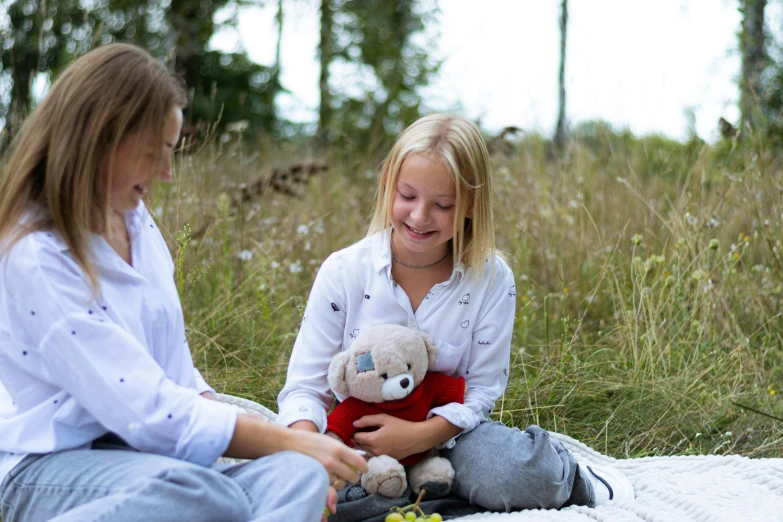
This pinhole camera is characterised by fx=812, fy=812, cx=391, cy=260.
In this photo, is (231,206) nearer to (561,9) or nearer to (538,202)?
(538,202)

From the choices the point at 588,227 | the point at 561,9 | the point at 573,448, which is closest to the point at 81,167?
the point at 573,448

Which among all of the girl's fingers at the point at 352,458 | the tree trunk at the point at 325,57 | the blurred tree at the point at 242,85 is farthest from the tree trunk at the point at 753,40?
A: the blurred tree at the point at 242,85

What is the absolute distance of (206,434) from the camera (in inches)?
57.7

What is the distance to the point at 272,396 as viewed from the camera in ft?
8.95

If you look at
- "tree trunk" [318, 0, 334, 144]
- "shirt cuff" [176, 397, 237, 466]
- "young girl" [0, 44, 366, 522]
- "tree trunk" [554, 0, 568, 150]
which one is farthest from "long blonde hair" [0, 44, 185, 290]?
"tree trunk" [554, 0, 568, 150]

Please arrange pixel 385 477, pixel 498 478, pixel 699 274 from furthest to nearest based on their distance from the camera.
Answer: pixel 699 274
pixel 498 478
pixel 385 477

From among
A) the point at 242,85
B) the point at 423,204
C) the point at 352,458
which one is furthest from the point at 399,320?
the point at 242,85

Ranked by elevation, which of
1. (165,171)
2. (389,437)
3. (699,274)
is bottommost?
(389,437)

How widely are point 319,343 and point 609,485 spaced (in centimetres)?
86

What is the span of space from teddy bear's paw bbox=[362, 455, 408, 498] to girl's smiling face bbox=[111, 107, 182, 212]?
0.81 meters

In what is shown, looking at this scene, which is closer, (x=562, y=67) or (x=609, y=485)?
(x=609, y=485)

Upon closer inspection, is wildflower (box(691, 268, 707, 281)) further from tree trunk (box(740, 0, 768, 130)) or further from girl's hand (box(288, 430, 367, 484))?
tree trunk (box(740, 0, 768, 130))

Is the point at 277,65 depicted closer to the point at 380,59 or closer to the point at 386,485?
the point at 380,59

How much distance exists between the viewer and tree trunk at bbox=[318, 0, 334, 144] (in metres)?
8.94
